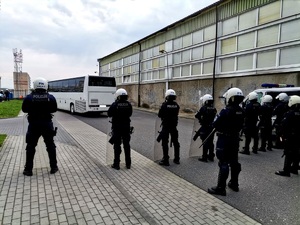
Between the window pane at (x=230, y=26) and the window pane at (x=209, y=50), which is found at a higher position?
the window pane at (x=230, y=26)

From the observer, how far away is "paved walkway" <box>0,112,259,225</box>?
10.5 feet

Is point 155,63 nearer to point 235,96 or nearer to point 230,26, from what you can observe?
point 230,26

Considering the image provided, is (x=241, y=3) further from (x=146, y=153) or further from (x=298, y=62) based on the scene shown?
(x=146, y=153)

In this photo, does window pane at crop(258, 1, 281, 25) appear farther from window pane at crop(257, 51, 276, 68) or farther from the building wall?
the building wall

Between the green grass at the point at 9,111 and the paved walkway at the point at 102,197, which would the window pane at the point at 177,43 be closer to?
the green grass at the point at 9,111

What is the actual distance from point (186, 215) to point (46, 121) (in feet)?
10.8

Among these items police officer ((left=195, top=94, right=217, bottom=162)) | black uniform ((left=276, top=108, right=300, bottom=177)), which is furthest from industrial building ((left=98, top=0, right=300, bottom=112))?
police officer ((left=195, top=94, right=217, bottom=162))

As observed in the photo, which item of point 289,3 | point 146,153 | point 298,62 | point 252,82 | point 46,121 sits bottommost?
point 146,153

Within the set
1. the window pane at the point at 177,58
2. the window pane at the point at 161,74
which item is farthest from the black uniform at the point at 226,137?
the window pane at the point at 161,74

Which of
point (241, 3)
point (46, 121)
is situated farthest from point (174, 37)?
point (46, 121)

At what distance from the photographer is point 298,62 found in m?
12.2

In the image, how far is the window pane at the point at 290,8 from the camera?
1227 centimetres

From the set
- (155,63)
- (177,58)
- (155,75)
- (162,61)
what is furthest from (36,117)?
(155,63)

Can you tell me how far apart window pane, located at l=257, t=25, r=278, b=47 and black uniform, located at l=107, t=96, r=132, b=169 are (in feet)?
39.2
